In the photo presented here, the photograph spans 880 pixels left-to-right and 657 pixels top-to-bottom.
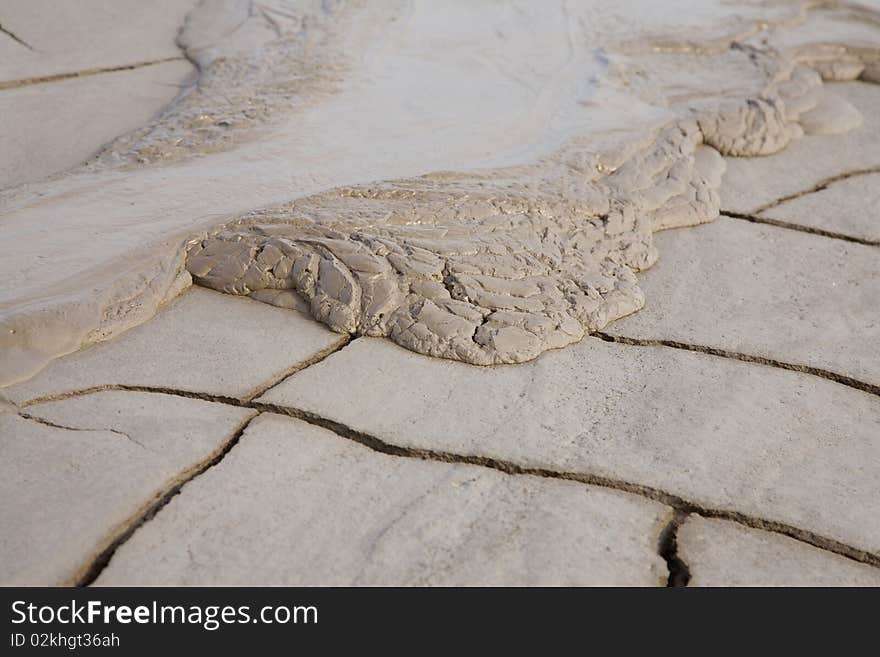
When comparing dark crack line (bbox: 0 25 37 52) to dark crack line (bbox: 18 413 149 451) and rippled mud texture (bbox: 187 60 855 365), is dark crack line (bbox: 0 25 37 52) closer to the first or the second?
rippled mud texture (bbox: 187 60 855 365)

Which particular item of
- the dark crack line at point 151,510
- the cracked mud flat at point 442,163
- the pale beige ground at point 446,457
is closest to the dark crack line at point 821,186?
the cracked mud flat at point 442,163

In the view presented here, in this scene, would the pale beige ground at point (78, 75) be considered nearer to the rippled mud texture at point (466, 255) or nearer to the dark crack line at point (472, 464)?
the rippled mud texture at point (466, 255)

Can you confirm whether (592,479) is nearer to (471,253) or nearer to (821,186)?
(471,253)

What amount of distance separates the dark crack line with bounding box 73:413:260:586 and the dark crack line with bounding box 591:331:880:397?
779 mm

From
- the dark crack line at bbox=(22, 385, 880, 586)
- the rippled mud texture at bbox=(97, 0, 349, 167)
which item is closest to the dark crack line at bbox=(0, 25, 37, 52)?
the rippled mud texture at bbox=(97, 0, 349, 167)

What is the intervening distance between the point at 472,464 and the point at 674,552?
0.36 metres

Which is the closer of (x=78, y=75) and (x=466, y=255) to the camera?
(x=466, y=255)

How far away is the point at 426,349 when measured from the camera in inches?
81.4

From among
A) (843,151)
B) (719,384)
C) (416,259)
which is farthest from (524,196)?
(843,151)

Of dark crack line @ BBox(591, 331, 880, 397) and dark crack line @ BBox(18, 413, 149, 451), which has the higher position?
dark crack line @ BBox(591, 331, 880, 397)

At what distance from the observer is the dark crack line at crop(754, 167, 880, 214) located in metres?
2.77

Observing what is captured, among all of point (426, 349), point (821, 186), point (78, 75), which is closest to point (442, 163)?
point (426, 349)

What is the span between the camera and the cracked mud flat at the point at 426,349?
1.62m

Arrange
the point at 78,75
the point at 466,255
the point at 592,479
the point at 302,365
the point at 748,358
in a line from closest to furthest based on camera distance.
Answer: the point at 592,479
the point at 302,365
the point at 748,358
the point at 466,255
the point at 78,75
